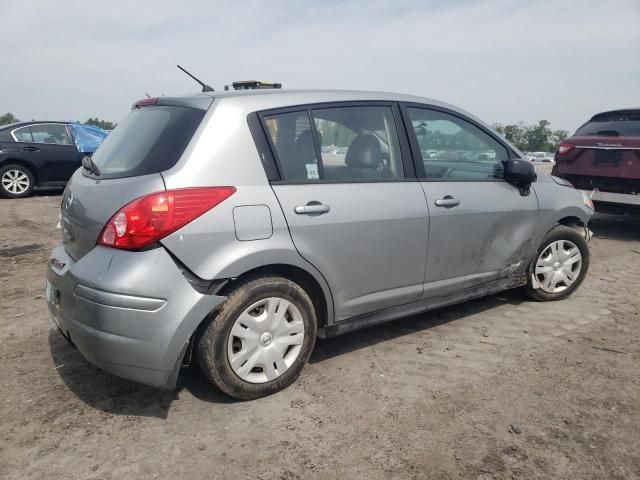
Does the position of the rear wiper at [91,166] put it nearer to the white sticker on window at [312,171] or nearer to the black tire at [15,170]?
the white sticker on window at [312,171]

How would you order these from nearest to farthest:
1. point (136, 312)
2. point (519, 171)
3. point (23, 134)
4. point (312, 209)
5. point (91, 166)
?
point (136, 312), point (312, 209), point (91, 166), point (519, 171), point (23, 134)

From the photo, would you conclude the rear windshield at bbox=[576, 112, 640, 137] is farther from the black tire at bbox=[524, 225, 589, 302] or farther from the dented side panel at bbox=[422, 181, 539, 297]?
the dented side panel at bbox=[422, 181, 539, 297]

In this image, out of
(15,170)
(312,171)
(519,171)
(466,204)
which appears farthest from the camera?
(15,170)

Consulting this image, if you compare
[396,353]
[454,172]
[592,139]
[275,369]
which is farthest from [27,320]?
[592,139]

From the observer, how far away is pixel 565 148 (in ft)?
25.6

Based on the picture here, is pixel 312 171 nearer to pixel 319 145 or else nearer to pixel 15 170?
pixel 319 145

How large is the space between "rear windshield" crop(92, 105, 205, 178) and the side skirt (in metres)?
1.38

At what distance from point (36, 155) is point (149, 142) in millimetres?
9080

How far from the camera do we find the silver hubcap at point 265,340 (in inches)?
109

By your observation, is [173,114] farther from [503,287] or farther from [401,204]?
[503,287]

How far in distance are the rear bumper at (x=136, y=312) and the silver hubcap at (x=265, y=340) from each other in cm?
25

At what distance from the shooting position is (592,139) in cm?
746

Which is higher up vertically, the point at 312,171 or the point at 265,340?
the point at 312,171

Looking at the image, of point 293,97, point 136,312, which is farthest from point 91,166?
point 293,97
